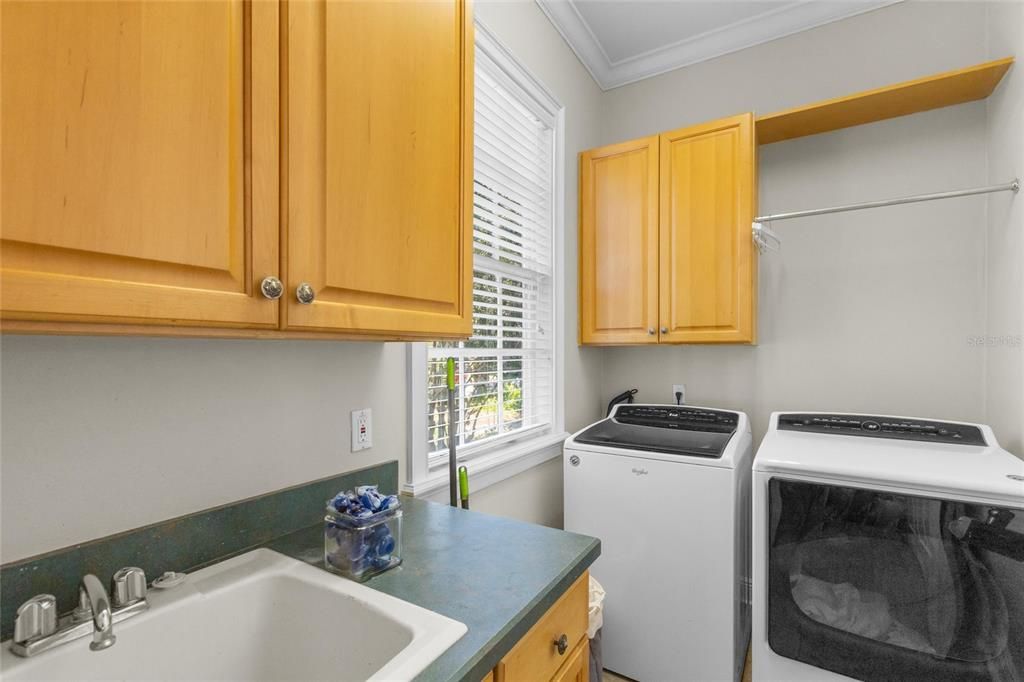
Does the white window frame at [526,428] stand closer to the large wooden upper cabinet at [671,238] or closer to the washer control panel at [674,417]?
the large wooden upper cabinet at [671,238]

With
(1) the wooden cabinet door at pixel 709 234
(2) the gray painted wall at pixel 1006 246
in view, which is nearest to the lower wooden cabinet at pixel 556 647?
(1) the wooden cabinet door at pixel 709 234

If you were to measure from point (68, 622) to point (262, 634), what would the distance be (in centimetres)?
29

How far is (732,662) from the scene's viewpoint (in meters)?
1.76

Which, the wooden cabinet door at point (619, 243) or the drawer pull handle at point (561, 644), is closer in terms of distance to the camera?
the drawer pull handle at point (561, 644)

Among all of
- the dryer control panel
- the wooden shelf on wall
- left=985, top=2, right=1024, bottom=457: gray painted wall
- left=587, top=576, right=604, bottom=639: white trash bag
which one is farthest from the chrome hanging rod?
left=587, top=576, right=604, bottom=639: white trash bag

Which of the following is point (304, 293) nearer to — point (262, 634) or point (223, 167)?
point (223, 167)

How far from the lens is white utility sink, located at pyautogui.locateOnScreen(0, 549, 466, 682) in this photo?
69cm

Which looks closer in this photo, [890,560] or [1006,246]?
[890,560]

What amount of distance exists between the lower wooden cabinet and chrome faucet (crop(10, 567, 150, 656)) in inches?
22.3

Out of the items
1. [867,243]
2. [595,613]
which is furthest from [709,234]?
[595,613]

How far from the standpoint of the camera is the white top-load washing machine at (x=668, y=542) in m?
1.77

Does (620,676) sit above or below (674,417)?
below

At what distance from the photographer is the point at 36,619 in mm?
667

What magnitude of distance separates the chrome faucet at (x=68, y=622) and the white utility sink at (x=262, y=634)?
13 mm
